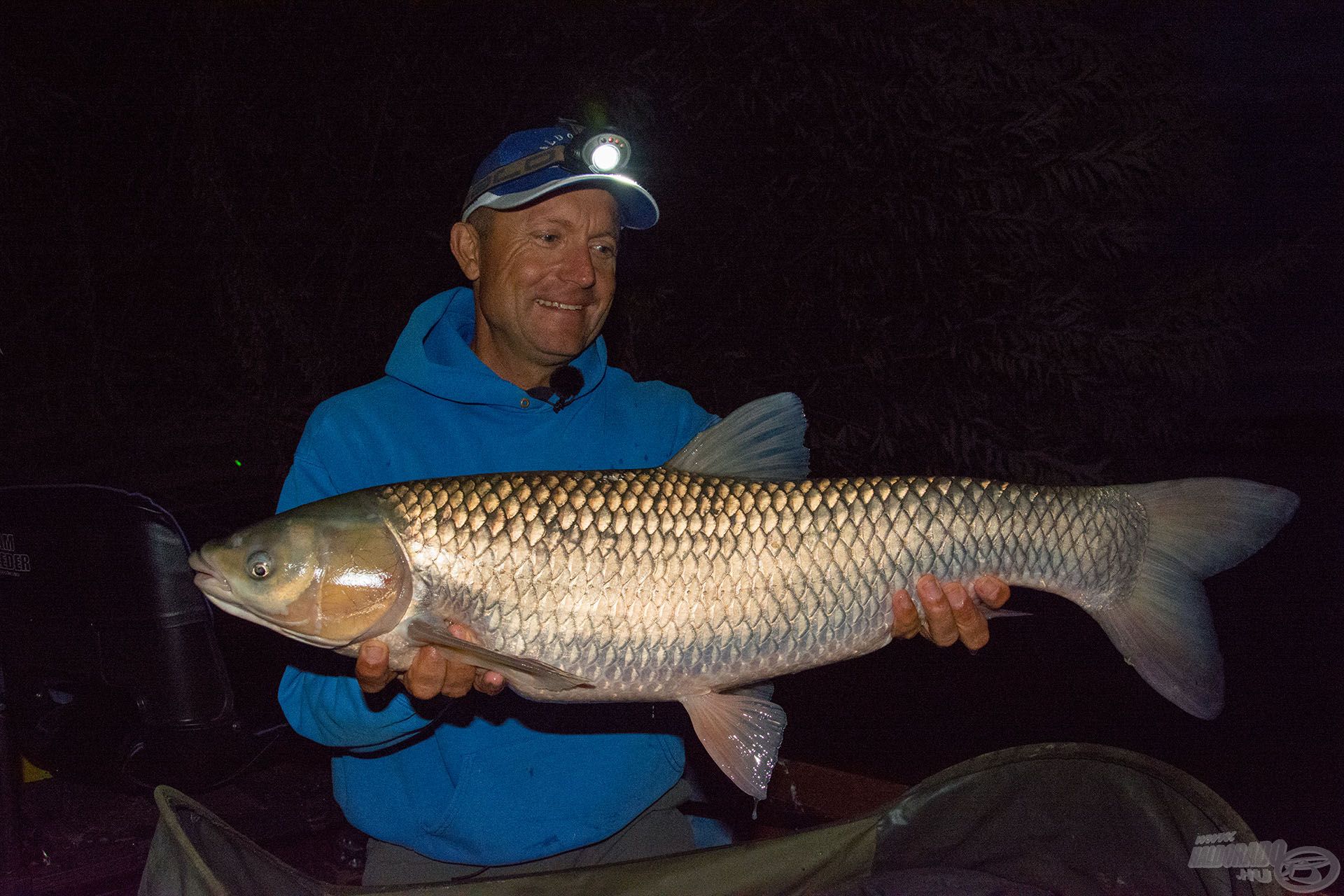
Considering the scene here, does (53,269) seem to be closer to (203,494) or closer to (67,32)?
(67,32)

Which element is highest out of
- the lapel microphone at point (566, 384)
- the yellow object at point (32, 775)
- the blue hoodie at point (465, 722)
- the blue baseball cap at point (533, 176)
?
the blue baseball cap at point (533, 176)

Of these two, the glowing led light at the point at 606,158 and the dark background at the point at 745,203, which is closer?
the glowing led light at the point at 606,158

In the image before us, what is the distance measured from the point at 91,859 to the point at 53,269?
13.4 ft

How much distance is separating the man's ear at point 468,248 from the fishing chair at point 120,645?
2.63 feet

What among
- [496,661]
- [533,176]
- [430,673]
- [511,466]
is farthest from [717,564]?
[533,176]

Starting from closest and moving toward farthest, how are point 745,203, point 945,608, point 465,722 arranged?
point 945,608
point 465,722
point 745,203

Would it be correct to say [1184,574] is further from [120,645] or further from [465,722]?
[120,645]

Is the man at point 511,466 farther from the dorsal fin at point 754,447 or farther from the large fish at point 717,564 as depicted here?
the dorsal fin at point 754,447

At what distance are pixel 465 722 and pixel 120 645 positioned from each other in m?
0.72

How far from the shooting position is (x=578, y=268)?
195cm

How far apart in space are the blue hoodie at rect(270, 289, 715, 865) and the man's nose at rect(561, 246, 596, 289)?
0.25 meters

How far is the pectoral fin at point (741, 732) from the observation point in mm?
1594

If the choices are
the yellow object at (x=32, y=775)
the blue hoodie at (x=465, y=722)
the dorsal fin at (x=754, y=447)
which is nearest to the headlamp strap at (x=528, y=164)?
the blue hoodie at (x=465, y=722)

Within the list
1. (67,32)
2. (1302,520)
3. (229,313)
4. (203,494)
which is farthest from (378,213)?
(1302,520)
